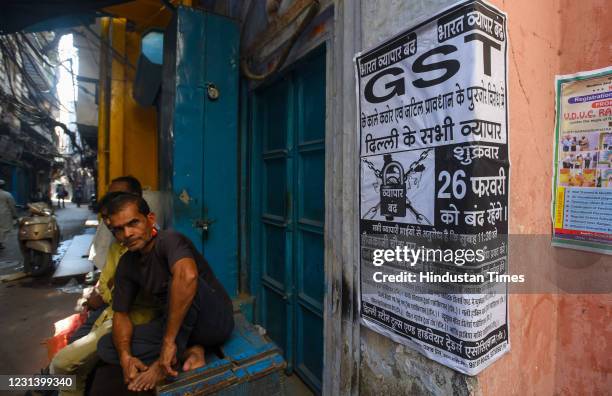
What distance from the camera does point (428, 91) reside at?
1.28m

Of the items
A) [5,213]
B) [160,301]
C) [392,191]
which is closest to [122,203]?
[160,301]

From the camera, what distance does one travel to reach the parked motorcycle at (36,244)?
596 centimetres

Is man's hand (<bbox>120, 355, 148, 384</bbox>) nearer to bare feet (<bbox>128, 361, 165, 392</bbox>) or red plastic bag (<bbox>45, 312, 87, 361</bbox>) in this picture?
bare feet (<bbox>128, 361, 165, 392</bbox>)

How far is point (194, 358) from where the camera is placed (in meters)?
1.84

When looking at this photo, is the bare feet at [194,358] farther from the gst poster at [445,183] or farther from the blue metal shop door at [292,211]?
the gst poster at [445,183]

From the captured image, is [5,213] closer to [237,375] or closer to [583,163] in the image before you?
[237,375]

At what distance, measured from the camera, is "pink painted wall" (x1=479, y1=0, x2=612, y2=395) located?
1325mm

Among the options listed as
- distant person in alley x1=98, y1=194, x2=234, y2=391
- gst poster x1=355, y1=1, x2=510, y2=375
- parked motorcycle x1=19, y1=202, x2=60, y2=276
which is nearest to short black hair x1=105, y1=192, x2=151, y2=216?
distant person in alley x1=98, y1=194, x2=234, y2=391

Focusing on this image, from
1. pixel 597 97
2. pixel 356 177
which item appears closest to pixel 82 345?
pixel 356 177

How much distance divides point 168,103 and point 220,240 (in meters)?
1.48

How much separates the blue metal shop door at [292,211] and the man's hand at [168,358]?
107 centimetres

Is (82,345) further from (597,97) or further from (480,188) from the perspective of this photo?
(597,97)

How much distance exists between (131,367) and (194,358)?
34 centimetres

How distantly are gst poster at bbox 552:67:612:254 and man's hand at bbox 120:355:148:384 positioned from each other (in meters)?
2.34
